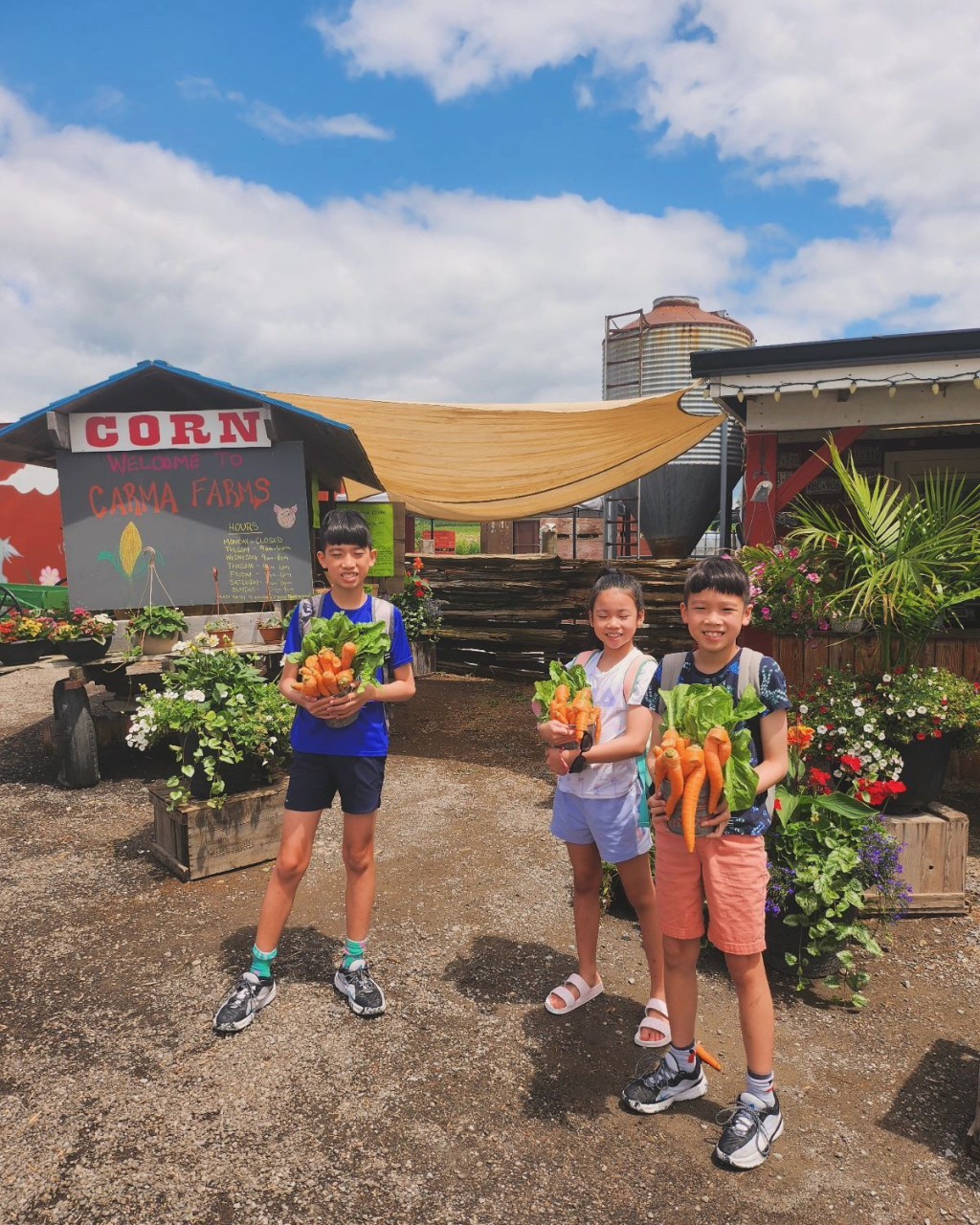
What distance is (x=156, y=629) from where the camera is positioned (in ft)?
20.7

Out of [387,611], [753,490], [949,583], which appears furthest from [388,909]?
[753,490]

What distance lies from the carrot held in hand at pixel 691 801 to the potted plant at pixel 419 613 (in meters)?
7.46

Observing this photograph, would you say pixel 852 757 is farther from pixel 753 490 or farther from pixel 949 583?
pixel 753 490

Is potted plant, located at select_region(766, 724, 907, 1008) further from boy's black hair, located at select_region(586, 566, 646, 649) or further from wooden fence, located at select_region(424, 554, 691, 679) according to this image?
wooden fence, located at select_region(424, 554, 691, 679)

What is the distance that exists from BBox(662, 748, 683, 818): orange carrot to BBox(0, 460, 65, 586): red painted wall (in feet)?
47.9

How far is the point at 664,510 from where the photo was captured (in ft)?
42.1

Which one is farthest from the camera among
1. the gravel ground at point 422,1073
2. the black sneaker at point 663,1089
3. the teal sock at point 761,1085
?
the black sneaker at point 663,1089

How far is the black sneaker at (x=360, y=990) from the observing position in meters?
3.08

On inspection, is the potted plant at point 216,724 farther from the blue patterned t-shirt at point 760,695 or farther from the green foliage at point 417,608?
the green foliage at point 417,608

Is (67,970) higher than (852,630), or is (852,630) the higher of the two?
(852,630)

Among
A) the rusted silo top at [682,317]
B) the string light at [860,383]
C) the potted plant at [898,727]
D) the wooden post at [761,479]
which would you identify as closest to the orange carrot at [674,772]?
the potted plant at [898,727]

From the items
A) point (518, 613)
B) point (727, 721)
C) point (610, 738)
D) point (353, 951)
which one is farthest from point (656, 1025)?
point (518, 613)

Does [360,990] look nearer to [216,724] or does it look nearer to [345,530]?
[345,530]

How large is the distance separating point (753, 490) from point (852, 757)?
4.05 meters
